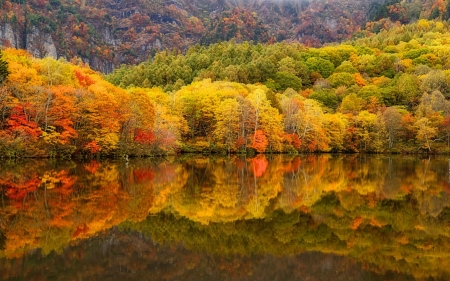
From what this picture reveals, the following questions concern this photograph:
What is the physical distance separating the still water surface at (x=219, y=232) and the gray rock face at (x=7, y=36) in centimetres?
16678

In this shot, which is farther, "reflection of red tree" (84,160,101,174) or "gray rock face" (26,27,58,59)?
"gray rock face" (26,27,58,59)

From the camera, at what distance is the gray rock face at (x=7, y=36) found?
6619 inches

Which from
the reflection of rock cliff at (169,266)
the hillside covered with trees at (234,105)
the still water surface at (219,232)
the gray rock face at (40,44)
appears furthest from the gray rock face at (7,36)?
the reflection of rock cliff at (169,266)

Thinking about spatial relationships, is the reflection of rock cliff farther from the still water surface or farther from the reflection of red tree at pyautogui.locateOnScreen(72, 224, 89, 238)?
the reflection of red tree at pyautogui.locateOnScreen(72, 224, 89, 238)

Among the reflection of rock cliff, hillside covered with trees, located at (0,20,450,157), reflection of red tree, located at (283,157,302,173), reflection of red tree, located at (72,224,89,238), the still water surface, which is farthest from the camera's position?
hillside covered with trees, located at (0,20,450,157)

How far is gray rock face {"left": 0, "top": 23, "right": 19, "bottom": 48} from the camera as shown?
168 metres

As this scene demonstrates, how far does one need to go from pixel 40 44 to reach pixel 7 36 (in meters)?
16.7

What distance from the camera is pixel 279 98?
77938 millimetres

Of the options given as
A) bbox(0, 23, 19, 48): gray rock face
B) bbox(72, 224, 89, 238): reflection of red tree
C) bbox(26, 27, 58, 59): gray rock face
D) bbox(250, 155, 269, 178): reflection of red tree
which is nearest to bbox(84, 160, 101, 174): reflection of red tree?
bbox(250, 155, 269, 178): reflection of red tree

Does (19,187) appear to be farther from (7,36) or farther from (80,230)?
(7,36)

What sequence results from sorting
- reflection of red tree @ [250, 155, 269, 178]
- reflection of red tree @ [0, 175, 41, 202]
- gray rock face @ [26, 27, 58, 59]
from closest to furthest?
1. reflection of red tree @ [0, 175, 41, 202]
2. reflection of red tree @ [250, 155, 269, 178]
3. gray rock face @ [26, 27, 58, 59]

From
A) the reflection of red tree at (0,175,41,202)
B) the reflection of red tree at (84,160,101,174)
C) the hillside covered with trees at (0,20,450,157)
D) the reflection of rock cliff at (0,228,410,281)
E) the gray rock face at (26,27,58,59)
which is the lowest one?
the reflection of red tree at (84,160,101,174)

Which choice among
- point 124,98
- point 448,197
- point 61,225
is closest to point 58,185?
point 61,225

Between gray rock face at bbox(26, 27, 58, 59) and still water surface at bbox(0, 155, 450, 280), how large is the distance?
585 ft
